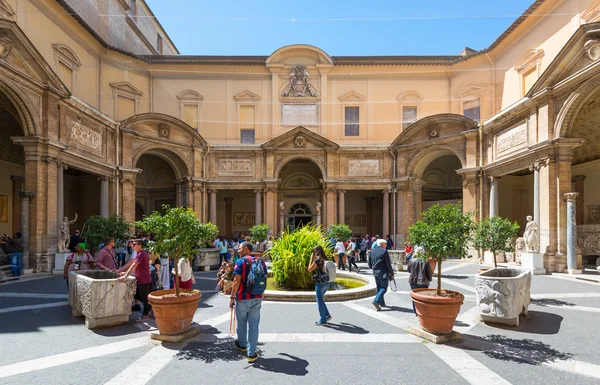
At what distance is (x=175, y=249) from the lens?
6.34 metres

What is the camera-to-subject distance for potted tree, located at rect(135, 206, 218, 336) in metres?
5.92

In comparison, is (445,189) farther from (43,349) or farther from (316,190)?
(43,349)

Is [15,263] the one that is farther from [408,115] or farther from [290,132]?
[408,115]

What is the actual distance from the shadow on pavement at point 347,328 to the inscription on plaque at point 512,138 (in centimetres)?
1396

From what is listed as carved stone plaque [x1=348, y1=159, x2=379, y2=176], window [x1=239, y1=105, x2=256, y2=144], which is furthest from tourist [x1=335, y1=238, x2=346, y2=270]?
window [x1=239, y1=105, x2=256, y2=144]

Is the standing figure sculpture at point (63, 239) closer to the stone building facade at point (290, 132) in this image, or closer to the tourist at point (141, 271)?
the stone building facade at point (290, 132)

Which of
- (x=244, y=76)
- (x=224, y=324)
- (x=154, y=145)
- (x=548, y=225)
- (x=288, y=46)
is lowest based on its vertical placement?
(x=224, y=324)

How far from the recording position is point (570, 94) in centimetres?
1384

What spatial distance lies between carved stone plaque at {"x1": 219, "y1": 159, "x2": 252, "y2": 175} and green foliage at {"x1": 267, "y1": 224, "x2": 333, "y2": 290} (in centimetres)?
1468

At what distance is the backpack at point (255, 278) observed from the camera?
16.9 ft

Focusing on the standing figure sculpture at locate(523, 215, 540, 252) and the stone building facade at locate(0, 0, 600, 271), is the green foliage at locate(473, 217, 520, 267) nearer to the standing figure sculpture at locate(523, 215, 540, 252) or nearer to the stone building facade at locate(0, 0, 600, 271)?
the standing figure sculpture at locate(523, 215, 540, 252)

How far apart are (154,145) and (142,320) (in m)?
16.7

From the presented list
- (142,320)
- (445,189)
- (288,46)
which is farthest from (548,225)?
(288,46)

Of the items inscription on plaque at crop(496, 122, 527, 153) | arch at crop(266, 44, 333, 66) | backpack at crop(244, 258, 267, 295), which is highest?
arch at crop(266, 44, 333, 66)
